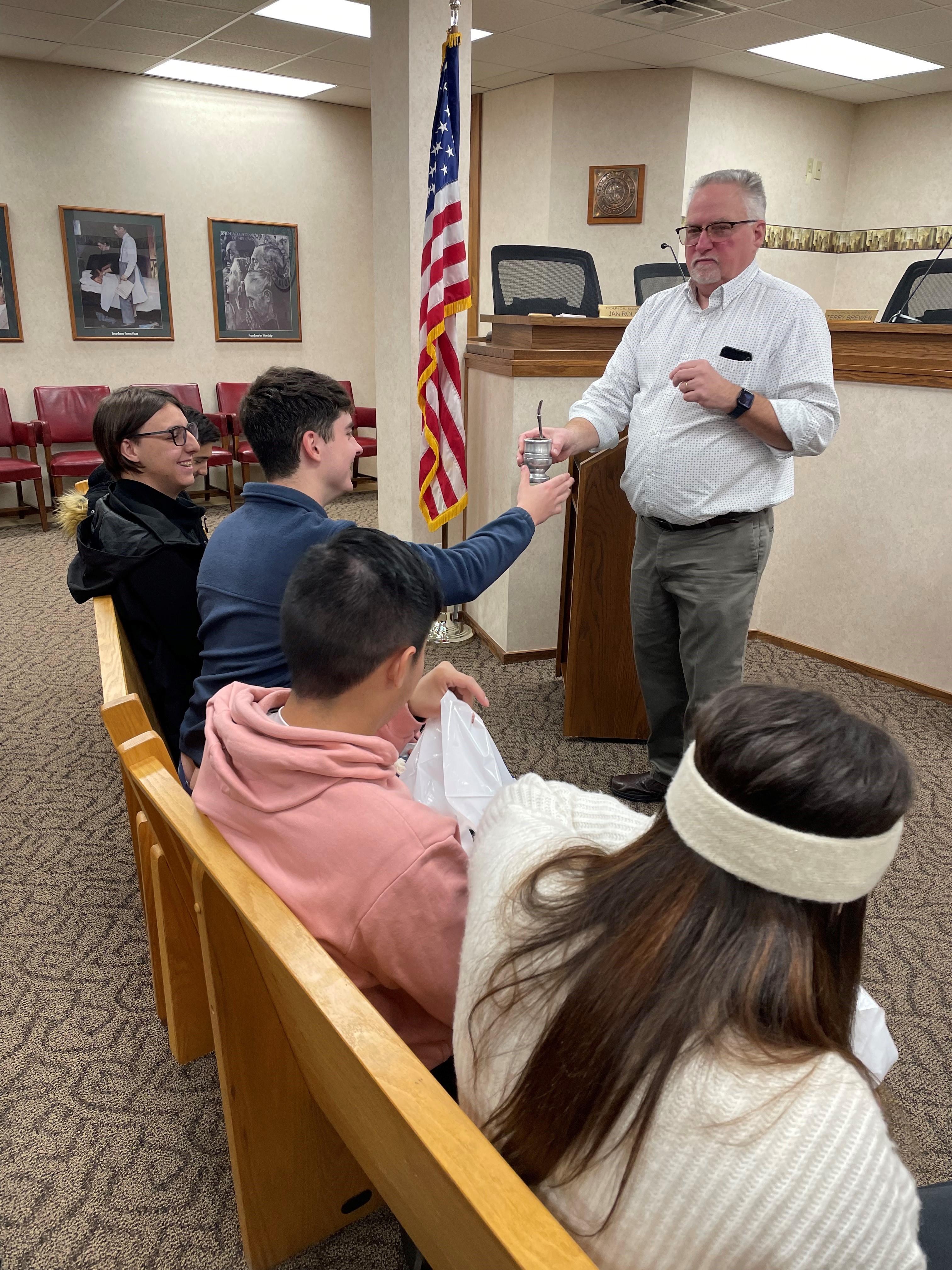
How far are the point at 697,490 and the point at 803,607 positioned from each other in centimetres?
199

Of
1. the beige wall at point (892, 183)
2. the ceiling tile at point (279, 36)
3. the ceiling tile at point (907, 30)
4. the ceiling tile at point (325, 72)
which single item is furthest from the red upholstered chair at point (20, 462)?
the beige wall at point (892, 183)

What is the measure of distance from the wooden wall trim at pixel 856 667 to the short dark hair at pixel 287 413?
2.94 metres

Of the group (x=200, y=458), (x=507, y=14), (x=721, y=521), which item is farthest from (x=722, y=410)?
(x=507, y=14)

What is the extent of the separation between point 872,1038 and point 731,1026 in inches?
25.8

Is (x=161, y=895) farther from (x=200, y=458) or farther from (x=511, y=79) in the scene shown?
(x=511, y=79)

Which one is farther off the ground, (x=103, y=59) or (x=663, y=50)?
(x=663, y=50)

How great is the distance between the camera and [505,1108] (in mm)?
775

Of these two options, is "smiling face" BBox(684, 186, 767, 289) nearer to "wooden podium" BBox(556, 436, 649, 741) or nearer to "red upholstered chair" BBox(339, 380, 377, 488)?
"wooden podium" BBox(556, 436, 649, 741)

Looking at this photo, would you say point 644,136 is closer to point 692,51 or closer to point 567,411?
point 692,51

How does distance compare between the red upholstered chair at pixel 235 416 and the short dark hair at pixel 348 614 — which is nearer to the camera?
the short dark hair at pixel 348 614

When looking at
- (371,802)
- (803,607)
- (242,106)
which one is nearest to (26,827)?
(371,802)

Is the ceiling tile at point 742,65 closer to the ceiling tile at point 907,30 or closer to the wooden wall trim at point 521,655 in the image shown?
the ceiling tile at point 907,30

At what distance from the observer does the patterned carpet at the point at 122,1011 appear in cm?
150

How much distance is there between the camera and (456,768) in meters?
1.55
